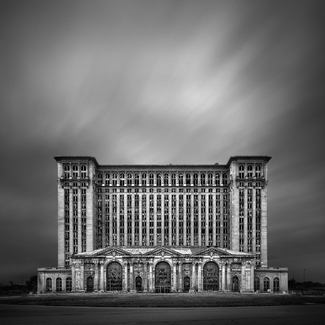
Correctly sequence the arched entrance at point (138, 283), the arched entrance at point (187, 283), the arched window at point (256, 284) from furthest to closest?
1. the arched window at point (256, 284)
2. the arched entrance at point (138, 283)
3. the arched entrance at point (187, 283)

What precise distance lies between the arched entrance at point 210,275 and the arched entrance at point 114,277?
3095 centimetres

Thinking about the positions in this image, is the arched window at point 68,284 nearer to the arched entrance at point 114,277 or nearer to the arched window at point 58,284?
the arched window at point 58,284

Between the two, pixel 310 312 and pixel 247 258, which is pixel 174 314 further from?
pixel 247 258

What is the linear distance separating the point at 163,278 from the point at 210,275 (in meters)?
17.1

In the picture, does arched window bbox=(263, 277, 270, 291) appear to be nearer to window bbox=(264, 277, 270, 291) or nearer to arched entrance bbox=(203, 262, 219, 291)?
window bbox=(264, 277, 270, 291)

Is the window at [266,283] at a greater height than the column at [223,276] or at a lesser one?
lesser

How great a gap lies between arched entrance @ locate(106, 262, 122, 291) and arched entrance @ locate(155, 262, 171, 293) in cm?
1357

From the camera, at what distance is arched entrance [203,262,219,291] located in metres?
181

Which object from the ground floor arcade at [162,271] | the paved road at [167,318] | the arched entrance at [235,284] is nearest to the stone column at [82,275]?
the ground floor arcade at [162,271]

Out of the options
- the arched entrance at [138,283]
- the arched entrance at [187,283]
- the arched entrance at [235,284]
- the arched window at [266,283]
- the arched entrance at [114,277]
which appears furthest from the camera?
the arched window at [266,283]

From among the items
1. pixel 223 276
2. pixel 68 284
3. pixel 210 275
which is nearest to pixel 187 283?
pixel 210 275

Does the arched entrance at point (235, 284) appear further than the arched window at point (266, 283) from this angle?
No

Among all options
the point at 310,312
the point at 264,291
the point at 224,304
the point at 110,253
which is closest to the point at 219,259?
the point at 264,291

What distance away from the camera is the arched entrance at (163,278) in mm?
180875
